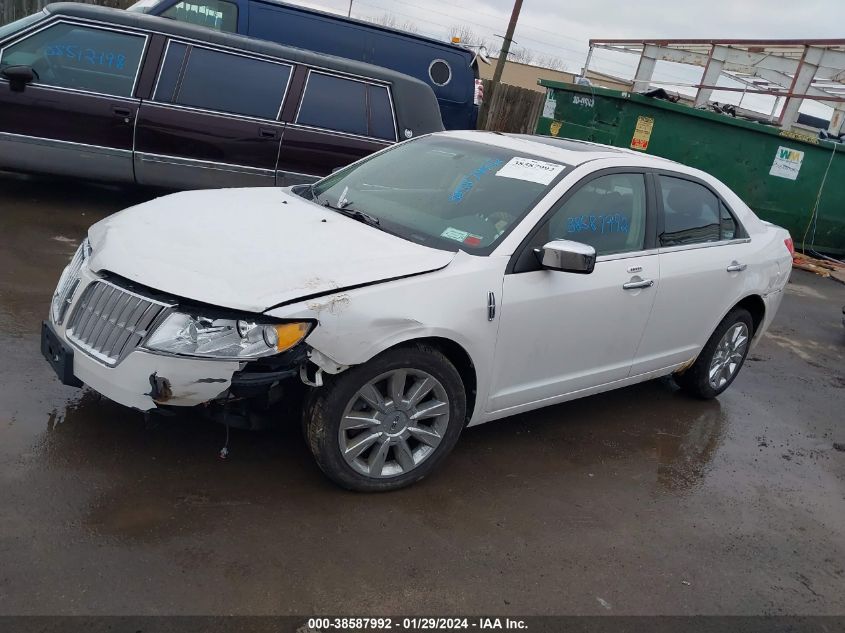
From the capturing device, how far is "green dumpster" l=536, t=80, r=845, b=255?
36.2 feet

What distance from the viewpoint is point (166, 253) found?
3277 millimetres

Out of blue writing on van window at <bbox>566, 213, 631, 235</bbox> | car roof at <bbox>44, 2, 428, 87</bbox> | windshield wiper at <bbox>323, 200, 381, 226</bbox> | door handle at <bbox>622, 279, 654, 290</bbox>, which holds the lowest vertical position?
door handle at <bbox>622, 279, 654, 290</bbox>

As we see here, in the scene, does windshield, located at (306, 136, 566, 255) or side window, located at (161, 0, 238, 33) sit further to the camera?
side window, located at (161, 0, 238, 33)

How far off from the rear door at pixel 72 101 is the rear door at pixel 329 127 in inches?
60.3

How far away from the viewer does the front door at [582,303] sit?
377cm

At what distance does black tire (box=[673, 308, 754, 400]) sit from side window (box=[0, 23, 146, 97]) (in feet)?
18.3

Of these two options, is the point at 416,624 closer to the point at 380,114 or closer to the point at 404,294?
the point at 404,294

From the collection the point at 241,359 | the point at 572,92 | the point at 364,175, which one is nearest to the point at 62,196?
the point at 364,175

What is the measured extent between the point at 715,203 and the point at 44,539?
4.35 meters

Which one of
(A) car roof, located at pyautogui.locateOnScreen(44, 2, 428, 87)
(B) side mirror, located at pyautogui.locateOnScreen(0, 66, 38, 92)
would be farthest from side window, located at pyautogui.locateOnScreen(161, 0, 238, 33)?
(B) side mirror, located at pyautogui.locateOnScreen(0, 66, 38, 92)

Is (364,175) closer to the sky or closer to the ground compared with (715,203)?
closer to the ground

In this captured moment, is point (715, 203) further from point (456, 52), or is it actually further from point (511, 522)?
point (456, 52)

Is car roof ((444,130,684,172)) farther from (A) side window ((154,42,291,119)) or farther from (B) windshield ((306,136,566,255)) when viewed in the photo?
(A) side window ((154,42,291,119))

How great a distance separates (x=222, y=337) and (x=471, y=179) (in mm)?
1806
